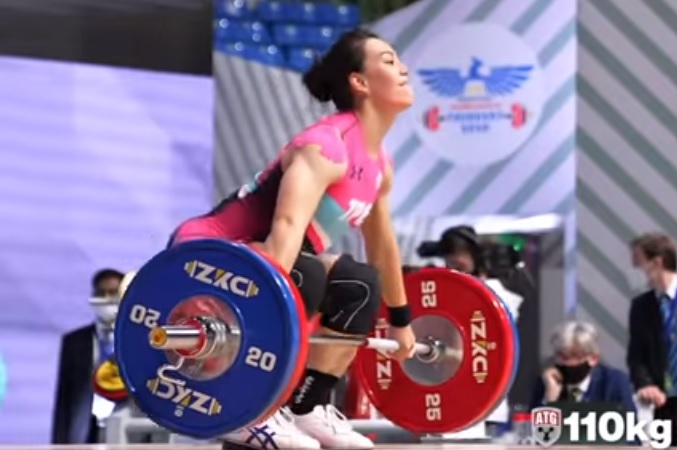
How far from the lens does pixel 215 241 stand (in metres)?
3.91

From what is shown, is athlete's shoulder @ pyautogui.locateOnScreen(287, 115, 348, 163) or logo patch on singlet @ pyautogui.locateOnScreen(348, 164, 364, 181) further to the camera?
logo patch on singlet @ pyautogui.locateOnScreen(348, 164, 364, 181)

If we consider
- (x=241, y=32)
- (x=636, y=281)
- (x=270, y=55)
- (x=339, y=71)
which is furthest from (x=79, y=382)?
(x=241, y=32)

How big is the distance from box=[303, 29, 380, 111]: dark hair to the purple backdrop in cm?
386

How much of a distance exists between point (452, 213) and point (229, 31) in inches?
99.1

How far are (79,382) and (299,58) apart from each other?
4383 mm

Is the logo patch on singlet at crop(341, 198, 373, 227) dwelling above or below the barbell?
above

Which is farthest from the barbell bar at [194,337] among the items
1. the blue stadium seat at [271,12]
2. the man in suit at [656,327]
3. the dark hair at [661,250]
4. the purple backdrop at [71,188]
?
the blue stadium seat at [271,12]

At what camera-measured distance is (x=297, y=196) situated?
13.3 feet

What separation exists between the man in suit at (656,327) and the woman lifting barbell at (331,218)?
2.22 meters

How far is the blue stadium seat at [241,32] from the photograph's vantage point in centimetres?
1100

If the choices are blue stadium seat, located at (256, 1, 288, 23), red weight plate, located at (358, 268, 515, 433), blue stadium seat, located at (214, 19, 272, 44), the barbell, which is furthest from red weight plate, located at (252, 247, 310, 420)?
blue stadium seat, located at (256, 1, 288, 23)

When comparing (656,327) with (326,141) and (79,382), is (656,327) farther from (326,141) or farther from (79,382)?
(326,141)

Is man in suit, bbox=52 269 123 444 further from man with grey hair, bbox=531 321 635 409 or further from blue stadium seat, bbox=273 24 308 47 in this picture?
blue stadium seat, bbox=273 24 308 47

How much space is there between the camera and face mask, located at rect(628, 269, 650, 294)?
26.5 ft
